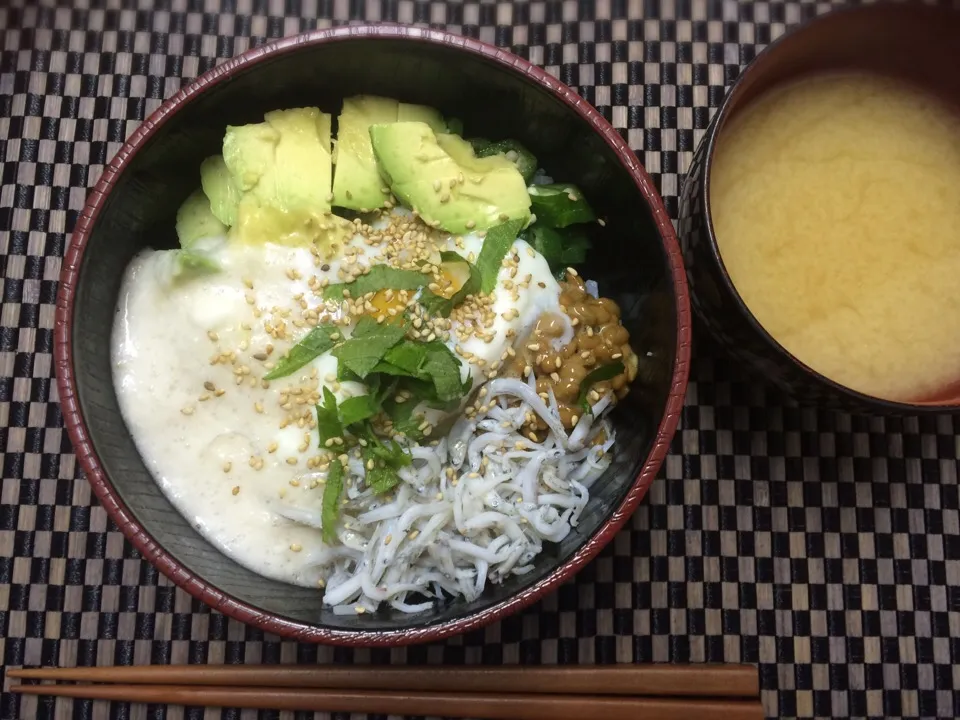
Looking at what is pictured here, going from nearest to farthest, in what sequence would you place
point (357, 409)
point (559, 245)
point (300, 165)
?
point (357, 409), point (300, 165), point (559, 245)

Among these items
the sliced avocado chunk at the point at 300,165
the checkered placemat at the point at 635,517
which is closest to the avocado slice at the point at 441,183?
the sliced avocado chunk at the point at 300,165

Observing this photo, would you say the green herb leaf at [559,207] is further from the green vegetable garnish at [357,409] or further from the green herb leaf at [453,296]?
the green vegetable garnish at [357,409]

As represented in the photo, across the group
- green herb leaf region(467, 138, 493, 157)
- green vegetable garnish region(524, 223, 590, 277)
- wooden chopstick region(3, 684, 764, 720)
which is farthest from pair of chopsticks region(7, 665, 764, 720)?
green herb leaf region(467, 138, 493, 157)

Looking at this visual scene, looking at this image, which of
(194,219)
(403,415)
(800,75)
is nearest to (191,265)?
(194,219)

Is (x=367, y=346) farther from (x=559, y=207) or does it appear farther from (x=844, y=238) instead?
(x=844, y=238)

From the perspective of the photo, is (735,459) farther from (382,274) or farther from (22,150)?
(22,150)
